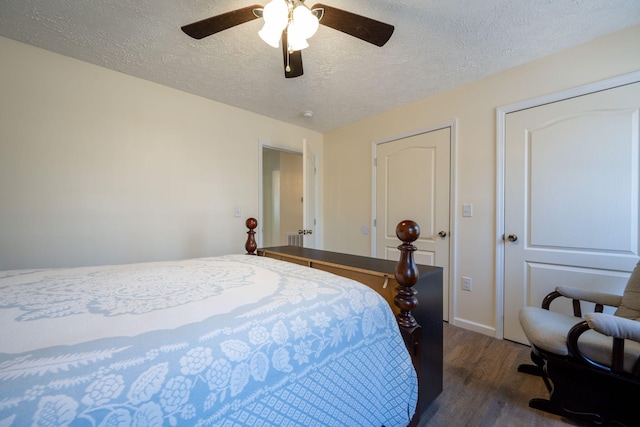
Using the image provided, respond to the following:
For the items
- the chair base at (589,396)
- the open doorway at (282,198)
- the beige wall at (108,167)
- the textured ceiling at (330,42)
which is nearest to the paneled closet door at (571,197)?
the textured ceiling at (330,42)

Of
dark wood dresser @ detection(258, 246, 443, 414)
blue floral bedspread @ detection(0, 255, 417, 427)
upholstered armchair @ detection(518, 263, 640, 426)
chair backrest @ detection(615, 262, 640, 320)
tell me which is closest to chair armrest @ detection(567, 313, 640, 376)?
upholstered armchair @ detection(518, 263, 640, 426)

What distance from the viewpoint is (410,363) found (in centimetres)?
101

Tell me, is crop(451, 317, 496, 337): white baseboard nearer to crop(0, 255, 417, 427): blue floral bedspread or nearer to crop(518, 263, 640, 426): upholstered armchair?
crop(518, 263, 640, 426): upholstered armchair

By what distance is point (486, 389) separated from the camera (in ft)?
5.15

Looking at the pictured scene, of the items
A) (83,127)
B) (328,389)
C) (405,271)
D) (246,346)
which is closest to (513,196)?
(405,271)

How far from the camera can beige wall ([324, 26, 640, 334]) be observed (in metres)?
1.80

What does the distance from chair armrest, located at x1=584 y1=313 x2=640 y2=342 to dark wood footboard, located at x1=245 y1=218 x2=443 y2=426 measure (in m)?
0.66

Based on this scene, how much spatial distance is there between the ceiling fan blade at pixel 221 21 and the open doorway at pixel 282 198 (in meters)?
2.28

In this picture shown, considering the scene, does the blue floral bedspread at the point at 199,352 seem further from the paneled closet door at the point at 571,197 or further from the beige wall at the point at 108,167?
the paneled closet door at the point at 571,197

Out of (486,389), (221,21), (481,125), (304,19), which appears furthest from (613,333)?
(221,21)

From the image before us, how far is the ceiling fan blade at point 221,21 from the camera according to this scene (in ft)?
4.26

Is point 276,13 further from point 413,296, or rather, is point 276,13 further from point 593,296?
point 593,296

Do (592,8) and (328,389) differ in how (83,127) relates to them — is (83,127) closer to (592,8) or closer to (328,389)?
(328,389)

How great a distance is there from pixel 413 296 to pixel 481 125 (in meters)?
2.03
